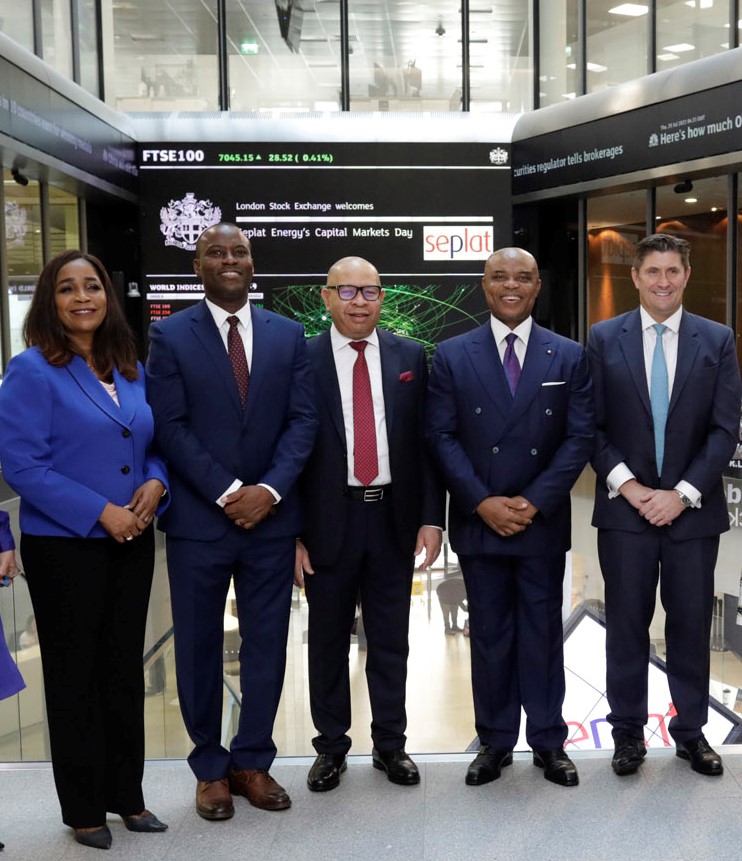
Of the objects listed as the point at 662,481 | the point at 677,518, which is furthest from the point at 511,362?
the point at 677,518

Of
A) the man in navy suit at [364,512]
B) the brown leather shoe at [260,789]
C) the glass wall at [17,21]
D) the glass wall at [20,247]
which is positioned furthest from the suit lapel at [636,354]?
the glass wall at [17,21]

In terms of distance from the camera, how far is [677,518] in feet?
11.5

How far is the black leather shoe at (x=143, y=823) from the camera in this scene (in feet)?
10.4

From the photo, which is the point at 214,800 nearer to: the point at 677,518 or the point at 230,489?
the point at 230,489

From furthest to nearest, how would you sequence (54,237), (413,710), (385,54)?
(413,710) → (385,54) → (54,237)

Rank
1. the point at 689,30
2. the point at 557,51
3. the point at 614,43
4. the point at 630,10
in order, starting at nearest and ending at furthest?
the point at 689,30 < the point at 630,10 < the point at 614,43 < the point at 557,51

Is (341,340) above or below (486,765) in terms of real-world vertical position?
above

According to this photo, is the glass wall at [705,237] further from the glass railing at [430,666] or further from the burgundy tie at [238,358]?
the burgundy tie at [238,358]

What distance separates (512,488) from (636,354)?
24.4 inches

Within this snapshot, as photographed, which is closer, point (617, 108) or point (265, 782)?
point (265, 782)

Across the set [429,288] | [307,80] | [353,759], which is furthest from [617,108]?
[353,759]

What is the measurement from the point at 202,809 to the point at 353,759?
63 centimetres

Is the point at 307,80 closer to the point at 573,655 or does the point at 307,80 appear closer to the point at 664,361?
the point at 573,655

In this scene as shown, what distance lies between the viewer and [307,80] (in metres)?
12.5
